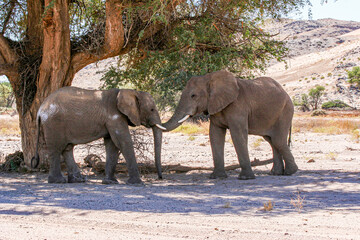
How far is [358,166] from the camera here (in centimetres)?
1193

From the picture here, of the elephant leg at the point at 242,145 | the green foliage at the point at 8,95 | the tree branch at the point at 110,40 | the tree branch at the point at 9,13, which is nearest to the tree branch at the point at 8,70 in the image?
the green foliage at the point at 8,95

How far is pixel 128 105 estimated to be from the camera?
941 centimetres

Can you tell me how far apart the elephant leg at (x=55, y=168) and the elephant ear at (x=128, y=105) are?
158 cm

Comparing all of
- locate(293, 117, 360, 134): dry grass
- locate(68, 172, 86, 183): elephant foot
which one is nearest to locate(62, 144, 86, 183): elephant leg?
locate(68, 172, 86, 183): elephant foot

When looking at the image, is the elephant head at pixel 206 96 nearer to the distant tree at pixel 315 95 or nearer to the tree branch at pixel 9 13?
the tree branch at pixel 9 13

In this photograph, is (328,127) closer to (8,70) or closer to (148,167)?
(148,167)

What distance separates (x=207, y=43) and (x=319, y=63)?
248 ft

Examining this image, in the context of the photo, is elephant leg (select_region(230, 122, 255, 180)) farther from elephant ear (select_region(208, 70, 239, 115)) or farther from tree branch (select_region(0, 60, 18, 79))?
tree branch (select_region(0, 60, 18, 79))

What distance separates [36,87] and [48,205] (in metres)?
5.85

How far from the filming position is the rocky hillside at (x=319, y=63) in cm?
6055

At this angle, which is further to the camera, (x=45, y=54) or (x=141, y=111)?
(x=45, y=54)

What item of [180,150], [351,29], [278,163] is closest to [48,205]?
[278,163]

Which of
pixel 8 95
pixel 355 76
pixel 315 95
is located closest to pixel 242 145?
pixel 8 95

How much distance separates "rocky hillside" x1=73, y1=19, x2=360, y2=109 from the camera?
2384 inches
